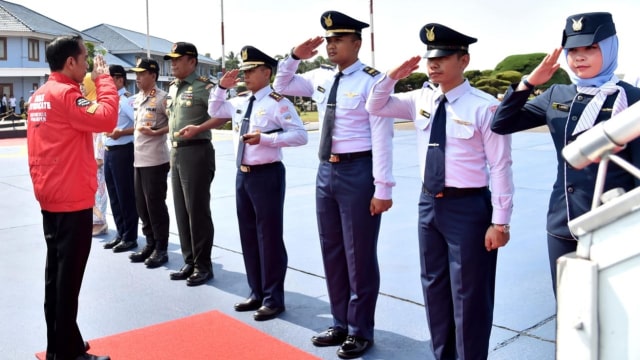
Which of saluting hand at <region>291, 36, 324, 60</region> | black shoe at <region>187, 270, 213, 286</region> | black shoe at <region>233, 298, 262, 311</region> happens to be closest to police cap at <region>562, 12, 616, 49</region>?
saluting hand at <region>291, 36, 324, 60</region>

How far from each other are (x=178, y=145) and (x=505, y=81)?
30.2m

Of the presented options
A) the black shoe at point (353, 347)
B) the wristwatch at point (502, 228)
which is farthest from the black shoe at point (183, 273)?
the wristwatch at point (502, 228)

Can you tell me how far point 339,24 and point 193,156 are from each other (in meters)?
1.98

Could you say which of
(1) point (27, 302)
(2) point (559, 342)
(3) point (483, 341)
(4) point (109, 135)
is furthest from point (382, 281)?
(2) point (559, 342)

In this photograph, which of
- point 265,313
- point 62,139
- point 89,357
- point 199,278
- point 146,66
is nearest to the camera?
point 62,139

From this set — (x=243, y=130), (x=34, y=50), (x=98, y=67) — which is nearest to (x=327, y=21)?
(x=243, y=130)

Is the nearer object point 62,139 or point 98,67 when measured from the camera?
point 62,139

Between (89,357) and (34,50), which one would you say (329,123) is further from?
(34,50)

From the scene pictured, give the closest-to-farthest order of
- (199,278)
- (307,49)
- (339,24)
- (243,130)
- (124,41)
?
(339,24) < (307,49) < (243,130) < (199,278) < (124,41)

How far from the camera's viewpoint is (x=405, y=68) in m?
3.10

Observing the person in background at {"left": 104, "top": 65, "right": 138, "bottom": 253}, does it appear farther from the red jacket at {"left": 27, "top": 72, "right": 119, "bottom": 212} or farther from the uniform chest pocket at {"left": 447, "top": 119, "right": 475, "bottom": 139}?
the uniform chest pocket at {"left": 447, "top": 119, "right": 475, "bottom": 139}

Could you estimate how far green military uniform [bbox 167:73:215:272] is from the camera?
5.07 meters

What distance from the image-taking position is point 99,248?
6.35m

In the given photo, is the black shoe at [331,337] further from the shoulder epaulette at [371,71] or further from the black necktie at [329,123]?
the shoulder epaulette at [371,71]
